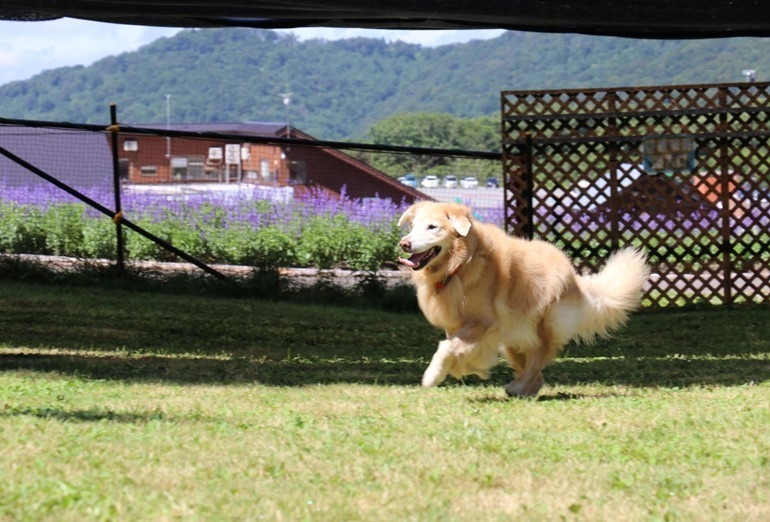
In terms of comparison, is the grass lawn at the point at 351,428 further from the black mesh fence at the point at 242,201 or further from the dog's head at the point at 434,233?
the black mesh fence at the point at 242,201

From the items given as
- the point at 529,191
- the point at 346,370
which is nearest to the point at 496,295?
the point at 346,370

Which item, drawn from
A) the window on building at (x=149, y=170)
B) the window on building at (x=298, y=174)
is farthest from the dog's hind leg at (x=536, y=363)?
the window on building at (x=149, y=170)

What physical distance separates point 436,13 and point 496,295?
274 centimetres

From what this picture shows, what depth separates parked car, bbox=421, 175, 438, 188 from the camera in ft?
50.9

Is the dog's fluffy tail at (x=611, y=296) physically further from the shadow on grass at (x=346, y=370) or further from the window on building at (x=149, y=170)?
the window on building at (x=149, y=170)

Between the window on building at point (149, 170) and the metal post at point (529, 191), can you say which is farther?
the window on building at point (149, 170)

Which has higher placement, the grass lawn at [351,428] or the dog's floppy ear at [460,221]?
the dog's floppy ear at [460,221]

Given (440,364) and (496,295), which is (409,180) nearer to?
(496,295)

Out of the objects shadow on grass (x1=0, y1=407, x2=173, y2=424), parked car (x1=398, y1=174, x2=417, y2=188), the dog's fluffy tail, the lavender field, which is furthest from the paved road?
shadow on grass (x1=0, y1=407, x2=173, y2=424)

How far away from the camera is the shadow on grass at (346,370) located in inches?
321

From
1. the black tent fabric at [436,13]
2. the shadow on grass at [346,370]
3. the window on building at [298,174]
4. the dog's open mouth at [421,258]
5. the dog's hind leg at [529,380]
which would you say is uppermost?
the black tent fabric at [436,13]

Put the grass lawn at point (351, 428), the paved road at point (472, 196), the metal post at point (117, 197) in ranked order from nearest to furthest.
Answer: the grass lawn at point (351, 428) → the metal post at point (117, 197) → the paved road at point (472, 196)

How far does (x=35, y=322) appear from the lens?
34.2ft

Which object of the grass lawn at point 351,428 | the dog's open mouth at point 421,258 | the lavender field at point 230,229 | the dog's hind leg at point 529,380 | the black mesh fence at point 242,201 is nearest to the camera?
the grass lawn at point 351,428
